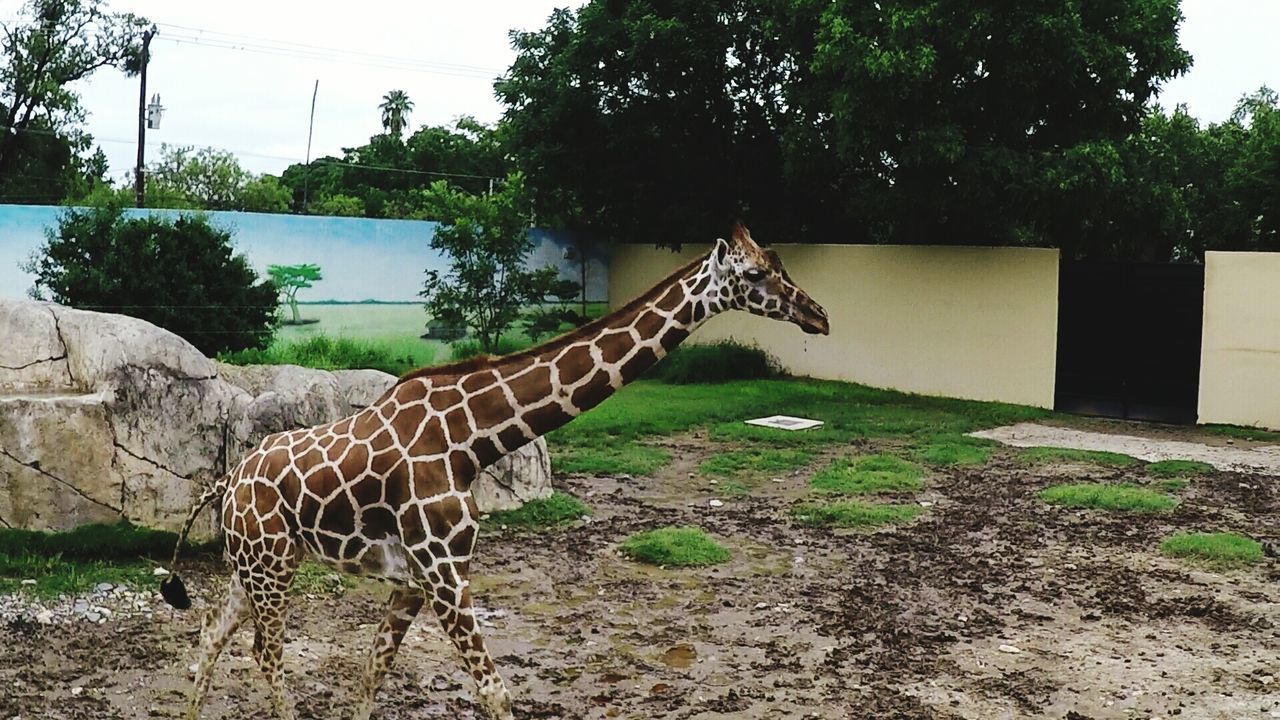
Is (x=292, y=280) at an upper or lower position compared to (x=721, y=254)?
lower

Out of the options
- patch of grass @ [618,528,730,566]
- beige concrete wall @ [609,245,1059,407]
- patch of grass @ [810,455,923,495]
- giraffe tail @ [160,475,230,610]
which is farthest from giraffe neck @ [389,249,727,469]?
beige concrete wall @ [609,245,1059,407]

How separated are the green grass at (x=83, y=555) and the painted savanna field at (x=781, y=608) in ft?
0.07

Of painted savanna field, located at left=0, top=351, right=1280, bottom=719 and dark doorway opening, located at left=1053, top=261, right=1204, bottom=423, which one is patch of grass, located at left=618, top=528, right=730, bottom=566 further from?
dark doorway opening, located at left=1053, top=261, right=1204, bottom=423

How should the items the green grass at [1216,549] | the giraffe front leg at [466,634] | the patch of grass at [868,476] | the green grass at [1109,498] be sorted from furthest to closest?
the patch of grass at [868,476] < the green grass at [1109,498] < the green grass at [1216,549] < the giraffe front leg at [466,634]

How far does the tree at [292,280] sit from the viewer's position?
15.9 meters

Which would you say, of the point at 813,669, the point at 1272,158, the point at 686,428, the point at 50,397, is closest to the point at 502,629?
the point at 813,669

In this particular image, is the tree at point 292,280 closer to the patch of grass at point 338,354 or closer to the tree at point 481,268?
the patch of grass at point 338,354

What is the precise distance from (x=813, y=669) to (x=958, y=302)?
11.1m

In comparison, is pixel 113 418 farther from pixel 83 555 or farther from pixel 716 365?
pixel 716 365

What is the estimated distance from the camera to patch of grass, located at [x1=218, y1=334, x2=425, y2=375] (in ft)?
48.9

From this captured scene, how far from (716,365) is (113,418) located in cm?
1112

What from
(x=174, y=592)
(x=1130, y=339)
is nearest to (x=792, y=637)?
(x=174, y=592)

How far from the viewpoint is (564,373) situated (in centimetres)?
487

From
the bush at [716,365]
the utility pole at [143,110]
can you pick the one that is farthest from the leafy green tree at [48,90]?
the bush at [716,365]
